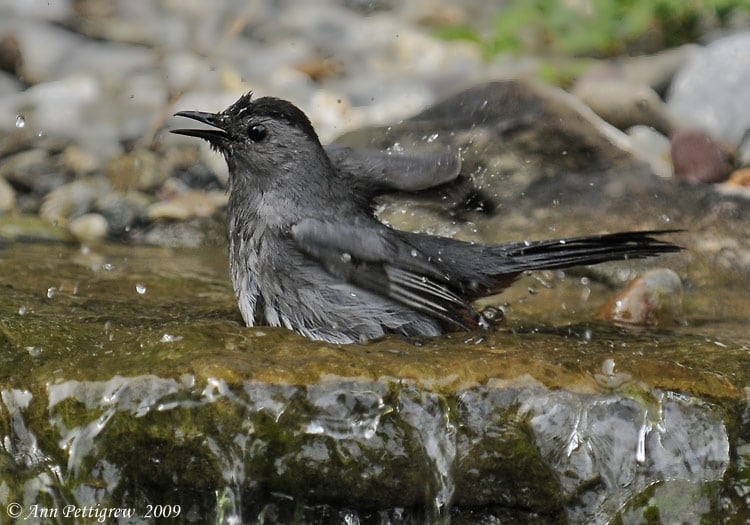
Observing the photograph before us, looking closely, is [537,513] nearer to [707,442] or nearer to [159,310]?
[707,442]

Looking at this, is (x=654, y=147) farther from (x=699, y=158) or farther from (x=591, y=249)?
(x=591, y=249)

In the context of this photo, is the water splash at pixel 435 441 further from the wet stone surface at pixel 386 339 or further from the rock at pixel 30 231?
the rock at pixel 30 231

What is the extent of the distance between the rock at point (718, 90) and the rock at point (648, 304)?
8.40 ft

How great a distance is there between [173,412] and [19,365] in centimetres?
57

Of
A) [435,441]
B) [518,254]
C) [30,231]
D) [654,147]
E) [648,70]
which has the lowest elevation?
[435,441]

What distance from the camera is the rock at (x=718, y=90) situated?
277 inches

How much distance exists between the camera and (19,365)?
3211mm

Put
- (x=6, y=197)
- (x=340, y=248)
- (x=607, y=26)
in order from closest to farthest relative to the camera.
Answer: (x=340, y=248) < (x=6, y=197) < (x=607, y=26)

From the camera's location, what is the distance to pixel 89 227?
21.0ft

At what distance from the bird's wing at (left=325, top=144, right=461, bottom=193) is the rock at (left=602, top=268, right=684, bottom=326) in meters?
0.92

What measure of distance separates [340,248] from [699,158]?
10.2ft

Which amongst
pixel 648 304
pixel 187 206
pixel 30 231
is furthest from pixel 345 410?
pixel 187 206

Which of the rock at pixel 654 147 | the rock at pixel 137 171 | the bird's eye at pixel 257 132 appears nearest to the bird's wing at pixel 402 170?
the bird's eye at pixel 257 132

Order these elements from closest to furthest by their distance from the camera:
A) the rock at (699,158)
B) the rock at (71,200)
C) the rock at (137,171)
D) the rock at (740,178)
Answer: the rock at (740,178)
the rock at (699,158)
the rock at (71,200)
the rock at (137,171)
